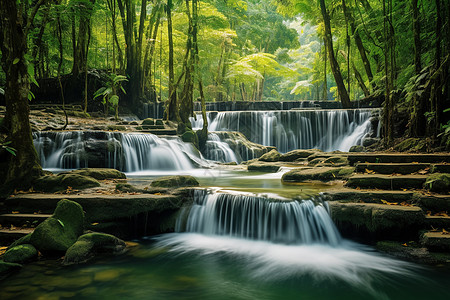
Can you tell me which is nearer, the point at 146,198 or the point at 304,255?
the point at 304,255

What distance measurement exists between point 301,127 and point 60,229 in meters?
14.7

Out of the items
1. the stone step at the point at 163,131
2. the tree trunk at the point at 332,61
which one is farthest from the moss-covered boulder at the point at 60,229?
the tree trunk at the point at 332,61

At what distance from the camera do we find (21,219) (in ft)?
17.4

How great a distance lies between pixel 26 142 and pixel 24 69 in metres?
1.37

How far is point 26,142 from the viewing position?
6.22m

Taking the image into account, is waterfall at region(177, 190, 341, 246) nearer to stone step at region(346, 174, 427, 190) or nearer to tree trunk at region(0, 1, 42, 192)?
stone step at region(346, 174, 427, 190)

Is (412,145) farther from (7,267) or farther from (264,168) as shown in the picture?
(7,267)

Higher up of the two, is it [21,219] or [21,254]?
[21,219]

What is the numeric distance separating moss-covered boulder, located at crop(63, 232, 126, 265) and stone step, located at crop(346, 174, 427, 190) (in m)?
4.32

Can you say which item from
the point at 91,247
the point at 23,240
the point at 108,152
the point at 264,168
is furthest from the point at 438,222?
the point at 108,152

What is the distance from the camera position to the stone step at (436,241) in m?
4.37

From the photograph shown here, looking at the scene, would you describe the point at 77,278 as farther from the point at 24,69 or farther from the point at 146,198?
the point at 24,69

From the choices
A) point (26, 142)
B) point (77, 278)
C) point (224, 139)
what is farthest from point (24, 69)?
point (224, 139)

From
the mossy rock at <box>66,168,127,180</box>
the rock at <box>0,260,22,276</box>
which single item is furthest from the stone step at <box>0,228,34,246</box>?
the mossy rock at <box>66,168,127,180</box>
